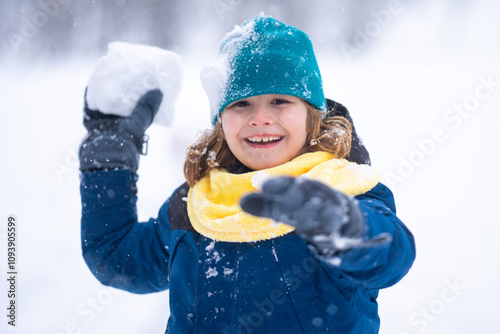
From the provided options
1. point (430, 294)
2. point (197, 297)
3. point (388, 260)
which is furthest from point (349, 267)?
point (430, 294)

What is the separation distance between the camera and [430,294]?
7.15 ft

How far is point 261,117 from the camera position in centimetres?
108

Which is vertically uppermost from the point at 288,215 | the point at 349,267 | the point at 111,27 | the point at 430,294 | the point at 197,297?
the point at 111,27

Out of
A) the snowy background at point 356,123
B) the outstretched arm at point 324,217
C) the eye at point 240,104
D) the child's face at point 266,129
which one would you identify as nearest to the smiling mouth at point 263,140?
the child's face at point 266,129

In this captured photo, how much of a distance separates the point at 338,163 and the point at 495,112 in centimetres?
297

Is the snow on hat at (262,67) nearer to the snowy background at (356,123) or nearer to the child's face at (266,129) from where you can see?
the child's face at (266,129)

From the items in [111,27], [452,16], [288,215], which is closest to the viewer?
[288,215]

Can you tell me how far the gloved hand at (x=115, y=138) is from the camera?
1295 mm

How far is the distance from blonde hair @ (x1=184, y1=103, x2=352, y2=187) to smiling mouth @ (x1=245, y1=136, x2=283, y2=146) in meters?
0.08

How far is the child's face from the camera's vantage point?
1.08 m

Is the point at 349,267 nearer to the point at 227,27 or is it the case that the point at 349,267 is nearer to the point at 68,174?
the point at 68,174

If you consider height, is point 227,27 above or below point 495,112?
above

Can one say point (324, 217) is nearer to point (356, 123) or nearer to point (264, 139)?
point (264, 139)

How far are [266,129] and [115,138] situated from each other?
56cm
